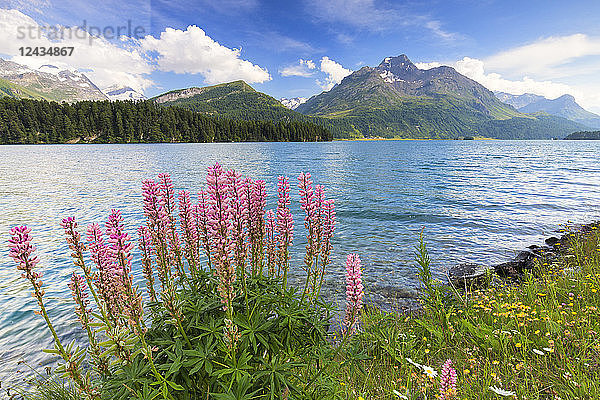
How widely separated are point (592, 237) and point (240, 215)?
22.2 m

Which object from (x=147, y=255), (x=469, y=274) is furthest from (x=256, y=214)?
(x=469, y=274)

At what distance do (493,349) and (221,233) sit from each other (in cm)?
741

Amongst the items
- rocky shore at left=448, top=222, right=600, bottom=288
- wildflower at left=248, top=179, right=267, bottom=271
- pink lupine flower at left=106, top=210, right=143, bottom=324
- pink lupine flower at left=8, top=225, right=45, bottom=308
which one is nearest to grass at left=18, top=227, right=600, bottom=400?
pink lupine flower at left=106, top=210, right=143, bottom=324

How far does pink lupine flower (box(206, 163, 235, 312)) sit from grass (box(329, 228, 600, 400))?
3.11m

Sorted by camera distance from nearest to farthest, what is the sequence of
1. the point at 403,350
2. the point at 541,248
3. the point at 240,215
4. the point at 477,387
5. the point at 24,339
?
the point at 240,215, the point at 477,387, the point at 403,350, the point at 24,339, the point at 541,248

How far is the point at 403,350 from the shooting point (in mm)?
7453

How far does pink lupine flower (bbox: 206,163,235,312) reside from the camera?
13.3 ft

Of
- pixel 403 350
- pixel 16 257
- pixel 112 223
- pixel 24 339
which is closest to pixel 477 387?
pixel 403 350

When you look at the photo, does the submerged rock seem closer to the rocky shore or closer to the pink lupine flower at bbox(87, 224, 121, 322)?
the rocky shore

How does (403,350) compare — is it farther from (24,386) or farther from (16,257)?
(24,386)

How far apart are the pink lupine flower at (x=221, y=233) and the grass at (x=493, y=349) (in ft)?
10.2

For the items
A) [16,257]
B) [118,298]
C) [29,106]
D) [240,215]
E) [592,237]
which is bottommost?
[592,237]

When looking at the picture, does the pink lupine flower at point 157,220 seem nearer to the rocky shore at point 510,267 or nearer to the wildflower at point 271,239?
the wildflower at point 271,239

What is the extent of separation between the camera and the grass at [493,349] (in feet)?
18.5
